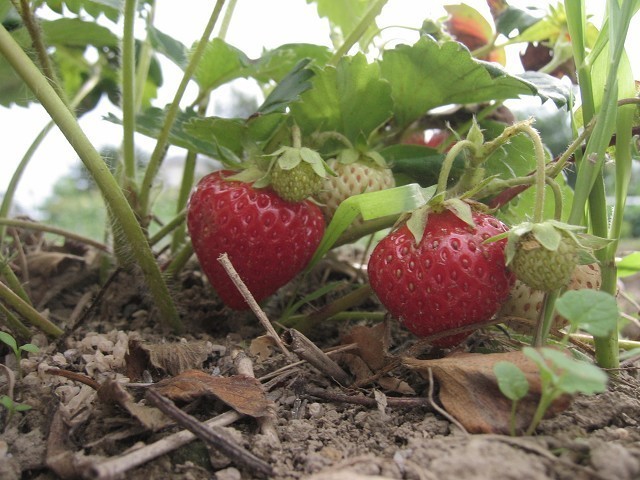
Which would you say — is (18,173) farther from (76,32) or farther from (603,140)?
(603,140)

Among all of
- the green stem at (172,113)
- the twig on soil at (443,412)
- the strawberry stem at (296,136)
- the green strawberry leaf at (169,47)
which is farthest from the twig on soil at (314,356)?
the green strawberry leaf at (169,47)

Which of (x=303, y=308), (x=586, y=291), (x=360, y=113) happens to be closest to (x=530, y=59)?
(x=360, y=113)

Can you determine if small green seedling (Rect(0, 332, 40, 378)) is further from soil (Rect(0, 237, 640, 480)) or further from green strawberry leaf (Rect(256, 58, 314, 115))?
green strawberry leaf (Rect(256, 58, 314, 115))

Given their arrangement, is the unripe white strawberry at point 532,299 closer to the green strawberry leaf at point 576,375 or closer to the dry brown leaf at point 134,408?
the green strawberry leaf at point 576,375

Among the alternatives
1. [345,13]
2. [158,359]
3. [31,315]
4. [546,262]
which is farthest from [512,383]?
[345,13]

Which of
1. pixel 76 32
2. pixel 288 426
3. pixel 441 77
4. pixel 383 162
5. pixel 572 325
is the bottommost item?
pixel 288 426

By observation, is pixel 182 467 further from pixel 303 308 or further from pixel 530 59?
pixel 530 59
